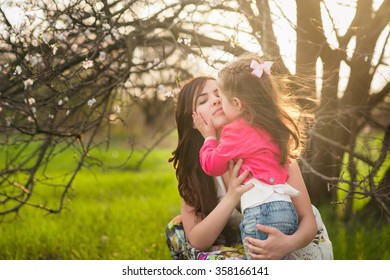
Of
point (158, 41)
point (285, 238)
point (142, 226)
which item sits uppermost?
point (158, 41)

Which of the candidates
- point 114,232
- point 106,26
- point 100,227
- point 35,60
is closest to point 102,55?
point 106,26

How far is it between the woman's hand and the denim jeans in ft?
0.07

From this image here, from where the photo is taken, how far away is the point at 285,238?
2.49 m

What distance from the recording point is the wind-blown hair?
8.39 feet

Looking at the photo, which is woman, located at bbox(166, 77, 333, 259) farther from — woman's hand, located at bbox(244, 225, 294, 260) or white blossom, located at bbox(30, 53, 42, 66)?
white blossom, located at bbox(30, 53, 42, 66)

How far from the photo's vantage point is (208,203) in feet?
9.30

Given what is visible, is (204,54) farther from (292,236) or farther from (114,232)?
(114,232)

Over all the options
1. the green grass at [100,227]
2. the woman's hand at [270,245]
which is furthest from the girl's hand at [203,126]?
the green grass at [100,227]

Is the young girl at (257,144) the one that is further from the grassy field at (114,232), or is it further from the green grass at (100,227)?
the green grass at (100,227)

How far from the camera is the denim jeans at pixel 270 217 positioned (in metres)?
2.44

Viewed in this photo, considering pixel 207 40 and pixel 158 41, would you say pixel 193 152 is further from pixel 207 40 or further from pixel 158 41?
pixel 158 41

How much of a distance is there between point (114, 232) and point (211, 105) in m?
2.78

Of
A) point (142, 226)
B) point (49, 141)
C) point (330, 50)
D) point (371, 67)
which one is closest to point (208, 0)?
point (330, 50)

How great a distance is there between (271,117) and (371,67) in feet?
5.41
